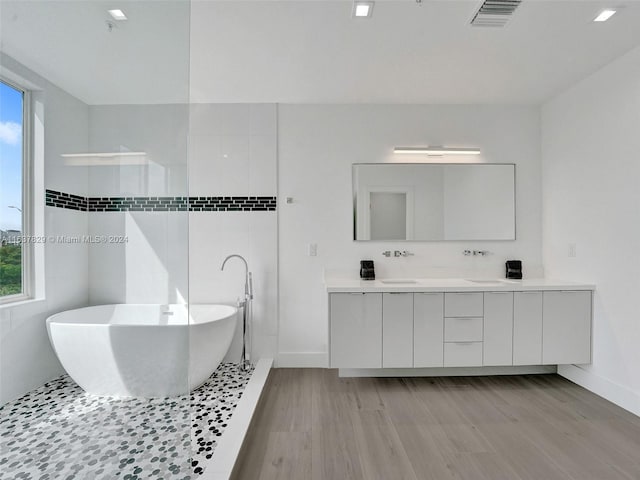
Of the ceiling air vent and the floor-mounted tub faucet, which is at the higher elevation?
the ceiling air vent

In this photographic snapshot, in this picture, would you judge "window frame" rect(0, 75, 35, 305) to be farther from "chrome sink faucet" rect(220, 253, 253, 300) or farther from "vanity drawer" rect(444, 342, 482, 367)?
"vanity drawer" rect(444, 342, 482, 367)

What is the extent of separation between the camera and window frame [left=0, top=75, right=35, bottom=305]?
2.61 ft

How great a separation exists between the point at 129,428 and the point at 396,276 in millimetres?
2693

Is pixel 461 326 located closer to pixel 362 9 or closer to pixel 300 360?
pixel 300 360

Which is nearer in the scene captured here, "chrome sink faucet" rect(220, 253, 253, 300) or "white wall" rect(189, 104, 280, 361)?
"chrome sink faucet" rect(220, 253, 253, 300)

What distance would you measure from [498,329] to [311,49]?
8.52ft

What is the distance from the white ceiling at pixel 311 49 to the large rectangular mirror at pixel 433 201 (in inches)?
26.1

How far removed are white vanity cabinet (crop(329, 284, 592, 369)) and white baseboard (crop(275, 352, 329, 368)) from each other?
1.81 ft

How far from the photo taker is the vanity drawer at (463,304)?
9.58ft

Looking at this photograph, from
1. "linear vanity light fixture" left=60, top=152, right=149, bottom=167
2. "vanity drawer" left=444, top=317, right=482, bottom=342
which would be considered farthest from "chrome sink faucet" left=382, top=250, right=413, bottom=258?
"linear vanity light fixture" left=60, top=152, right=149, bottom=167

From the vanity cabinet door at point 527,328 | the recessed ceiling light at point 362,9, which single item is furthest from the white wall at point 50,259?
the vanity cabinet door at point 527,328

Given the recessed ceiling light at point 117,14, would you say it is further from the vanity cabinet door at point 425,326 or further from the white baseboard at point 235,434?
the vanity cabinet door at point 425,326

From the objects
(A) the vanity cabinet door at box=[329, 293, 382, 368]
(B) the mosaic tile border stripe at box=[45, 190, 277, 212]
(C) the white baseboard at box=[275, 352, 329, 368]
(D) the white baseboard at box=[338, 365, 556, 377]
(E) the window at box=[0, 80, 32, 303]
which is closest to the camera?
(E) the window at box=[0, 80, 32, 303]

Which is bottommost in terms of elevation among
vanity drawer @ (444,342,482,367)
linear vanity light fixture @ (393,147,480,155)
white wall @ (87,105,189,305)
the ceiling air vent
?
vanity drawer @ (444,342,482,367)
